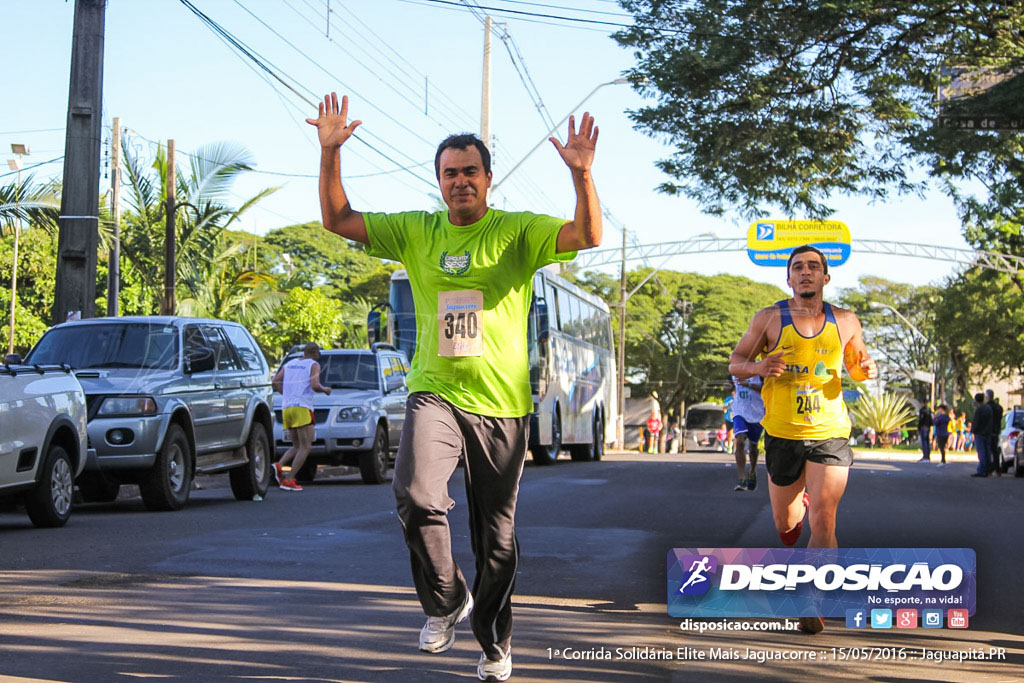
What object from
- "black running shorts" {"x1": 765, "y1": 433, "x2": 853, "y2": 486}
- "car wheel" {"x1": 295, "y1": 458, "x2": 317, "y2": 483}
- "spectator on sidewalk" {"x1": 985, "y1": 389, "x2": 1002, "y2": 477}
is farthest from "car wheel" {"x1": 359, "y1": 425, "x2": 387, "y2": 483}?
"spectator on sidewalk" {"x1": 985, "y1": 389, "x2": 1002, "y2": 477}

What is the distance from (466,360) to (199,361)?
896cm

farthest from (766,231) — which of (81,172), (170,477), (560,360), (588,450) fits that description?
(170,477)

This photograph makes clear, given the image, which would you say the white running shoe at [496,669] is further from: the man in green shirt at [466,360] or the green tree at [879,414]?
the green tree at [879,414]

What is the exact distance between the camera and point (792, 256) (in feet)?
21.6

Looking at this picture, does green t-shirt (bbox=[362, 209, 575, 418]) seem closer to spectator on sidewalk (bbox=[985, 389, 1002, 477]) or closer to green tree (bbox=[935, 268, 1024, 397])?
spectator on sidewalk (bbox=[985, 389, 1002, 477])

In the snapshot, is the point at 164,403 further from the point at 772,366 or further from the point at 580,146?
the point at 580,146

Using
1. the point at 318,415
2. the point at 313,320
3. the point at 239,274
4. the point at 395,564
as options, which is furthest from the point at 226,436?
the point at 313,320

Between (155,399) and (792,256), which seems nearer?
(792,256)

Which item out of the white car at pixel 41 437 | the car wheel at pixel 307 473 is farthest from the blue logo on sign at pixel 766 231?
the white car at pixel 41 437

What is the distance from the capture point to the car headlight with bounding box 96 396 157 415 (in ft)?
40.5

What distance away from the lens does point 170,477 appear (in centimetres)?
1280

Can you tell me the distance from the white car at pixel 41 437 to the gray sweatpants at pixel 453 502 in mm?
6213

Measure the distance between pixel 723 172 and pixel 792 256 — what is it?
1343 cm

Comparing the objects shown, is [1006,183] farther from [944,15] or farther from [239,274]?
[239,274]
